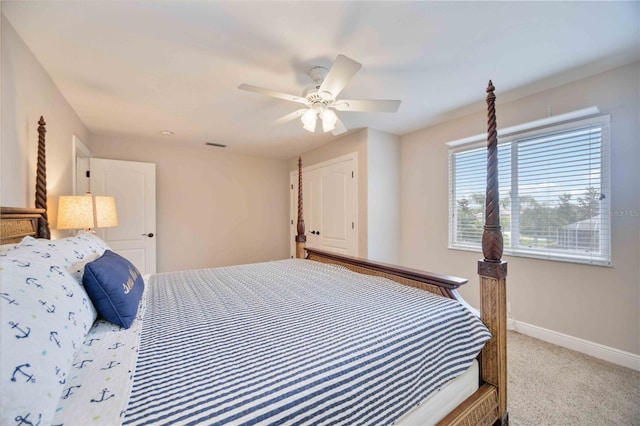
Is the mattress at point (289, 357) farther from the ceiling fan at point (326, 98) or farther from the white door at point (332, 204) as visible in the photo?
the white door at point (332, 204)

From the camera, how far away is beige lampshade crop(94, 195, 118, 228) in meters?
2.45

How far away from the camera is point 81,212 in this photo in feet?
7.41

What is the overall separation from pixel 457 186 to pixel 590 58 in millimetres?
1525

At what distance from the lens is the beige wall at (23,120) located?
A: 4.94 feet

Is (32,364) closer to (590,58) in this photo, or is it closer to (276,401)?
(276,401)

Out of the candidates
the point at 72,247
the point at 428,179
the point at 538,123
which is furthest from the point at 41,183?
the point at 538,123

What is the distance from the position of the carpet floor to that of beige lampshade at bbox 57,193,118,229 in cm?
347

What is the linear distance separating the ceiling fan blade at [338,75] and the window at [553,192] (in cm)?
204

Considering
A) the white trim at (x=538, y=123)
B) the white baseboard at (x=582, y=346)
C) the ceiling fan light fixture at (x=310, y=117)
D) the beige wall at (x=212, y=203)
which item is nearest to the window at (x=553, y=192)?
the white trim at (x=538, y=123)

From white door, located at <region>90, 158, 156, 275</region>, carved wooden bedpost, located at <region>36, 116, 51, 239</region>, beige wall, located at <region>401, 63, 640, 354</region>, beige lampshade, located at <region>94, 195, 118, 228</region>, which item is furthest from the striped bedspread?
white door, located at <region>90, 158, 156, 275</region>

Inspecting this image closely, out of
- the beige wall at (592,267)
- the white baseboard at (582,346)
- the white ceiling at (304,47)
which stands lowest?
the white baseboard at (582,346)

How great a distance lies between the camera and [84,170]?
11.1 feet

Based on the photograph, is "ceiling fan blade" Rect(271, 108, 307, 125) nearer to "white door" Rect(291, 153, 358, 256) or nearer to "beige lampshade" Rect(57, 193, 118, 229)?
"white door" Rect(291, 153, 358, 256)

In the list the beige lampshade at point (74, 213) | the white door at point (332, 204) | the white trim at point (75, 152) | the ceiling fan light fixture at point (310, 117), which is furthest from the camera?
the white door at point (332, 204)
